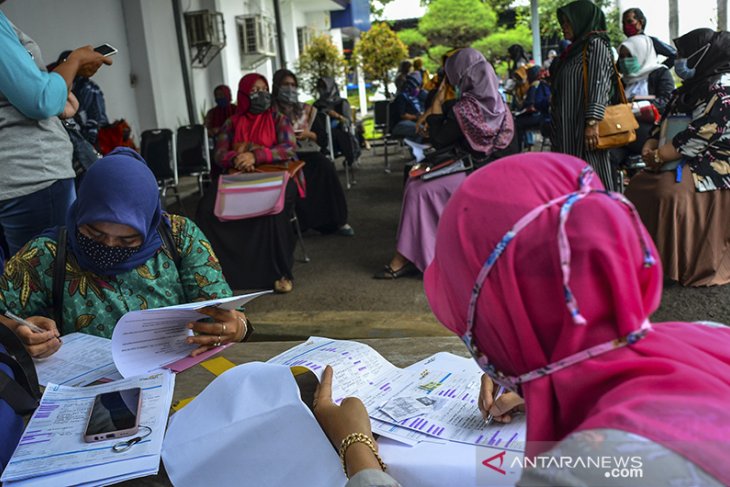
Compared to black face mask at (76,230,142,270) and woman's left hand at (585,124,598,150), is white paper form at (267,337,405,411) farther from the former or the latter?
woman's left hand at (585,124,598,150)

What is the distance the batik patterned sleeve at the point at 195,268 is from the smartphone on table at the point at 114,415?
1.96 ft

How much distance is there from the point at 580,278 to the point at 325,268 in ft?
12.9

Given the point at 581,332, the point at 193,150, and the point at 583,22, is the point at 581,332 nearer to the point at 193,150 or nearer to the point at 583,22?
the point at 583,22

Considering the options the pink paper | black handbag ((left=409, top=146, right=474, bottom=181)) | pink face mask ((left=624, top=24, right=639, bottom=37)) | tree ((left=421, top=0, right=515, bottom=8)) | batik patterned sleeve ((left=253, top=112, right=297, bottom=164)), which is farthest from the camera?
tree ((left=421, top=0, right=515, bottom=8))

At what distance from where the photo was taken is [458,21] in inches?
817

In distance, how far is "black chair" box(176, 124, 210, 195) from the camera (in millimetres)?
6465

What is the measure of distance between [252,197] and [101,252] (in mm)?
2320

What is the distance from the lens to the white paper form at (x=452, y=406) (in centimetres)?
107

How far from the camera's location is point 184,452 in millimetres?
1080

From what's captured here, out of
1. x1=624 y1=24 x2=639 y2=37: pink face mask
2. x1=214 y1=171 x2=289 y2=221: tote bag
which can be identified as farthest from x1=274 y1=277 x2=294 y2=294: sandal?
x1=624 y1=24 x2=639 y2=37: pink face mask

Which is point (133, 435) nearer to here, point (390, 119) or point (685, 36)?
point (685, 36)

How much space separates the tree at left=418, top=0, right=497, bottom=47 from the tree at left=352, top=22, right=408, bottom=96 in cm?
808

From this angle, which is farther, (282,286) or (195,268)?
Answer: (282,286)

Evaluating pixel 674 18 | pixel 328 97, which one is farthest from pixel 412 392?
pixel 674 18
